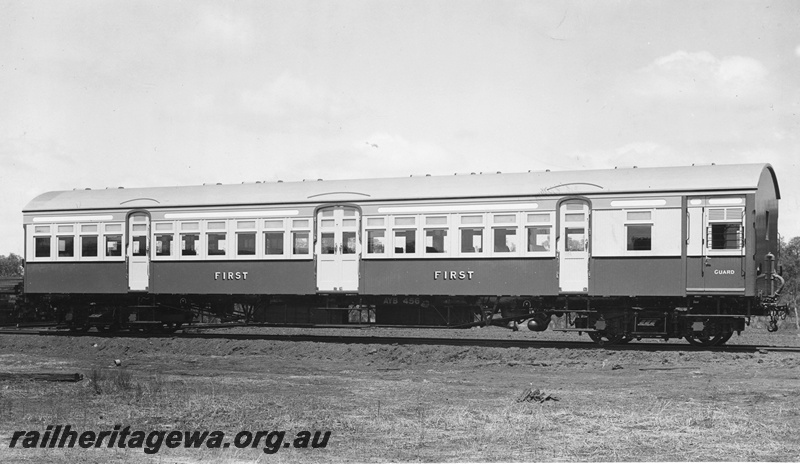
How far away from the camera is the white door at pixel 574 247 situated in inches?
753

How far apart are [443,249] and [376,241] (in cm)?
170

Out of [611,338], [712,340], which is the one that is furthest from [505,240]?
[712,340]

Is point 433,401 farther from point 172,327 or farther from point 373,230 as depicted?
point 172,327

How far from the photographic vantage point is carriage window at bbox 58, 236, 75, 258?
2392 centimetres

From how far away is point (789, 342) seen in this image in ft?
76.1

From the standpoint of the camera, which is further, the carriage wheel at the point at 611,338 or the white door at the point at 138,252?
the white door at the point at 138,252

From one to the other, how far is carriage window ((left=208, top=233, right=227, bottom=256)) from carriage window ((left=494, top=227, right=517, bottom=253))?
23.3 feet

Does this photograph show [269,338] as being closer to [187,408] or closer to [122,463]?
[187,408]

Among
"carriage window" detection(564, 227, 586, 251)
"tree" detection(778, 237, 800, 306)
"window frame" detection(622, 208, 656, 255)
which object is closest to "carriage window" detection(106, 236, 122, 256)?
"carriage window" detection(564, 227, 586, 251)

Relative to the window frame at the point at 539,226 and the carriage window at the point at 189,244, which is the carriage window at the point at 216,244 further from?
the window frame at the point at 539,226

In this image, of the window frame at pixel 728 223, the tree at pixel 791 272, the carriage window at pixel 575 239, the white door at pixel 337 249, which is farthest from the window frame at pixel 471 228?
the tree at pixel 791 272

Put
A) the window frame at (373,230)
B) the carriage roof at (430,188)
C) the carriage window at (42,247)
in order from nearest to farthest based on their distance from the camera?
the carriage roof at (430,188), the window frame at (373,230), the carriage window at (42,247)

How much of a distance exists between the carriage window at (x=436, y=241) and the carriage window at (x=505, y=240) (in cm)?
120

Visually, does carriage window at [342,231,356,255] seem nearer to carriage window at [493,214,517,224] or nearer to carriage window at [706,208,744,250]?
carriage window at [493,214,517,224]
